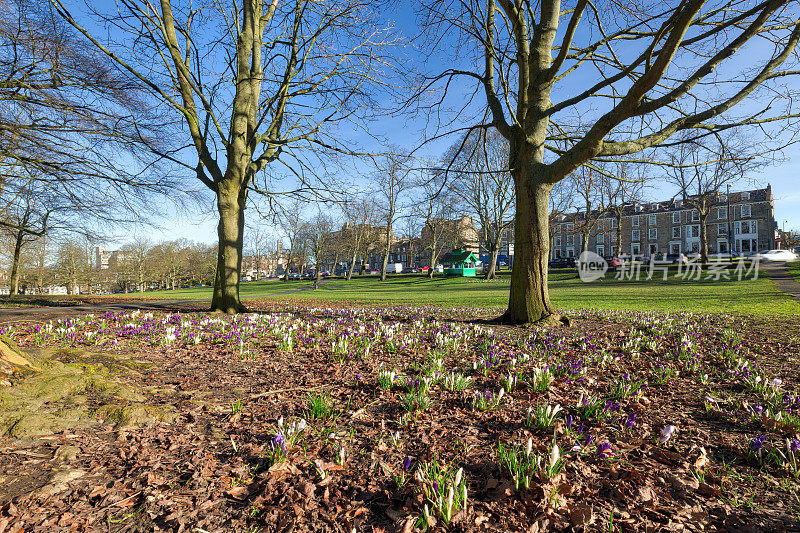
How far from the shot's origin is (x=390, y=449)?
2.37 metres

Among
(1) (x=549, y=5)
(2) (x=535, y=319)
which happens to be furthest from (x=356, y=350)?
(1) (x=549, y=5)

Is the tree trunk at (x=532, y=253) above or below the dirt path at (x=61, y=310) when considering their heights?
above

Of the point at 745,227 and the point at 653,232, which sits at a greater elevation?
the point at 653,232

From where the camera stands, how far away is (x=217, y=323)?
690cm

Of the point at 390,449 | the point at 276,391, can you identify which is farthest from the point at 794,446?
the point at 276,391

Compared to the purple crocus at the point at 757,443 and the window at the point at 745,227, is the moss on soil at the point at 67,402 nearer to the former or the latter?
the purple crocus at the point at 757,443

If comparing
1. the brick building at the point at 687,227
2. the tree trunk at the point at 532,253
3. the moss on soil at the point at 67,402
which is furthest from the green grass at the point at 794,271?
the moss on soil at the point at 67,402

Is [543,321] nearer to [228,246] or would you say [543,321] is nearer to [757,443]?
[757,443]

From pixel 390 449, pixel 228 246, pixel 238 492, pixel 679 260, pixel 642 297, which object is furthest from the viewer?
pixel 679 260

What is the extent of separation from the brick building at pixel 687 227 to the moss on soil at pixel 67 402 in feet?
180

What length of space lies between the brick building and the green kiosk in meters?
13.6

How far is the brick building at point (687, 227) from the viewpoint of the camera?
5722cm

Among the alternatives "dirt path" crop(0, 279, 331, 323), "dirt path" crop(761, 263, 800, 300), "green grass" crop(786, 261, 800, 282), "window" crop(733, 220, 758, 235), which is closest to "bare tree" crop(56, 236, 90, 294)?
"dirt path" crop(0, 279, 331, 323)

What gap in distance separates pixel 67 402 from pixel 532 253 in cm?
693
